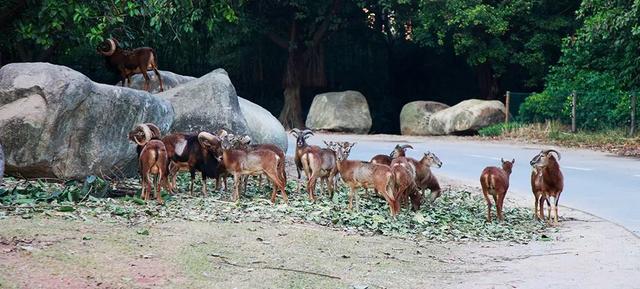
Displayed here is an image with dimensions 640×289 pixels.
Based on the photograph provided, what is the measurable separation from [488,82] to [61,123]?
2799 cm

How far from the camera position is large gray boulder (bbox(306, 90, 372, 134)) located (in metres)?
40.2

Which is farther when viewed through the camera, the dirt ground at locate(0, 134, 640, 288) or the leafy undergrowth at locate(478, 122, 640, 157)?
the leafy undergrowth at locate(478, 122, 640, 157)

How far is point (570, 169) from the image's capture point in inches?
865

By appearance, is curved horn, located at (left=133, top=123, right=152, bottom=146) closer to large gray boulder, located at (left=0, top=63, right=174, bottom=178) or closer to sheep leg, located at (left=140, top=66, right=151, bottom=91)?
large gray boulder, located at (left=0, top=63, right=174, bottom=178)

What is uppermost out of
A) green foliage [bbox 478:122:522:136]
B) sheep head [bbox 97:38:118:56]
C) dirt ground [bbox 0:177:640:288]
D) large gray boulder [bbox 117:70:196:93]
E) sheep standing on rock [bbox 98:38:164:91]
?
sheep head [bbox 97:38:118:56]

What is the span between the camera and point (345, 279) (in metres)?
9.46

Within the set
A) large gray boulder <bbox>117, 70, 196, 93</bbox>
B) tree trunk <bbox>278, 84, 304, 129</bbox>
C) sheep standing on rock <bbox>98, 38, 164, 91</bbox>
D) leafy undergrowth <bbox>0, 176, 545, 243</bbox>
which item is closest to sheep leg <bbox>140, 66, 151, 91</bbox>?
sheep standing on rock <bbox>98, 38, 164, 91</bbox>

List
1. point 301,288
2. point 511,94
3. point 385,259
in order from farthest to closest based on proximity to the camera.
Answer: point 511,94 < point 385,259 < point 301,288

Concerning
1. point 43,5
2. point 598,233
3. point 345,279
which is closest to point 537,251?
point 598,233

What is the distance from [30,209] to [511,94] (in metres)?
27.2

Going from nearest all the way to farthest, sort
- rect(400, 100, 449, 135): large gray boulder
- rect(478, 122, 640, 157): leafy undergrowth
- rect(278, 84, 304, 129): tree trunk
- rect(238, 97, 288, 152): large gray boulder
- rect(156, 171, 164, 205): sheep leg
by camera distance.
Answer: rect(156, 171, 164, 205): sheep leg → rect(238, 97, 288, 152): large gray boulder → rect(478, 122, 640, 157): leafy undergrowth → rect(400, 100, 449, 135): large gray boulder → rect(278, 84, 304, 129): tree trunk

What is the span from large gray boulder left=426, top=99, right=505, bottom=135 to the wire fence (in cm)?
312

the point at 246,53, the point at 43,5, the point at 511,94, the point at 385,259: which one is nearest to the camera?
the point at 385,259

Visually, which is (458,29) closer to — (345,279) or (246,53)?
(246,53)
